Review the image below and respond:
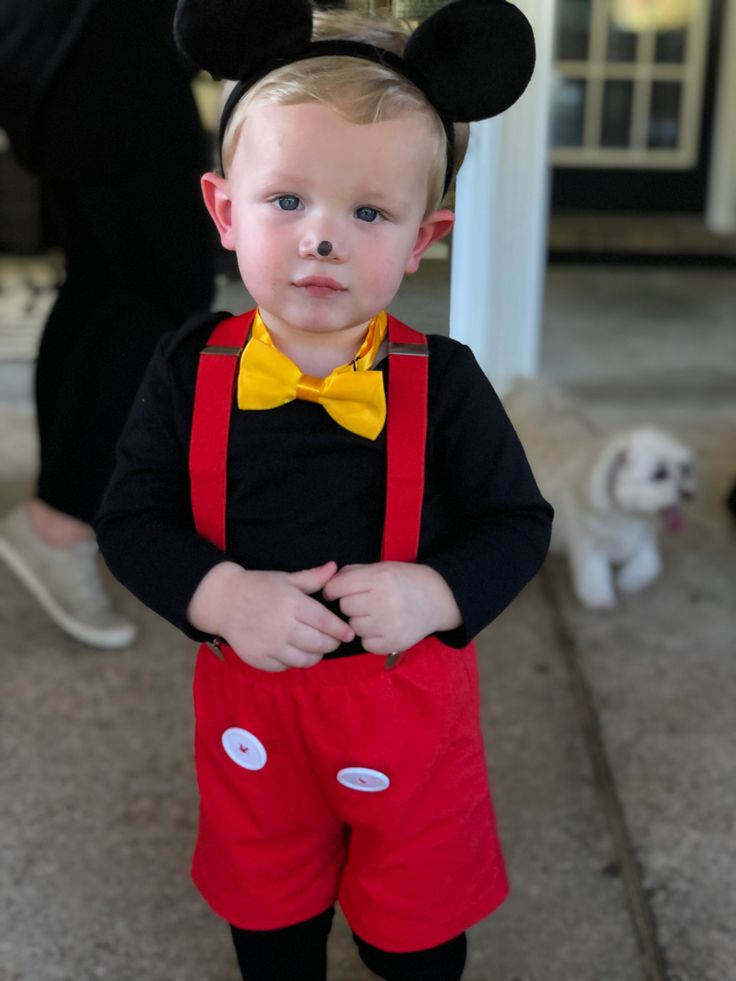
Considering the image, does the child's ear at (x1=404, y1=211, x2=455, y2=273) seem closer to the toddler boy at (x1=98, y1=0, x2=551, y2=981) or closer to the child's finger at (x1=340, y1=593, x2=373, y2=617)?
the toddler boy at (x1=98, y1=0, x2=551, y2=981)

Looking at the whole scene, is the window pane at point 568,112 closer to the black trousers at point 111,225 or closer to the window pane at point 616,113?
the window pane at point 616,113

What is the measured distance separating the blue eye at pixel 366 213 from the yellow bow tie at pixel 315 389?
0.36ft

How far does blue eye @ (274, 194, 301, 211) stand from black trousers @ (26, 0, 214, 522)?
0.80m

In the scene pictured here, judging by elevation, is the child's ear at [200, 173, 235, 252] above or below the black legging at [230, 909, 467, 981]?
above

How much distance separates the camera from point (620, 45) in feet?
17.1


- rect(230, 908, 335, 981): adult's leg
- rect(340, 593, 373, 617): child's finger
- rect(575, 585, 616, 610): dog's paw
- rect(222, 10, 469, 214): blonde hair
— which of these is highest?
rect(222, 10, 469, 214): blonde hair

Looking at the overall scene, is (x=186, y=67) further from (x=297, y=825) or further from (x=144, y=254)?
(x=297, y=825)

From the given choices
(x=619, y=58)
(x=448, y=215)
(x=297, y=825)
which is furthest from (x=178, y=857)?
(x=619, y=58)

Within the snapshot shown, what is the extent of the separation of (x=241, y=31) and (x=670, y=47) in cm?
501

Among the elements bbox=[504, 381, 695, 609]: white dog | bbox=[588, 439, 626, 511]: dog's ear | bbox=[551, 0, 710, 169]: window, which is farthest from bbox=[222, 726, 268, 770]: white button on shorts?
bbox=[551, 0, 710, 169]: window

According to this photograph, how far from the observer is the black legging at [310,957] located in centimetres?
98

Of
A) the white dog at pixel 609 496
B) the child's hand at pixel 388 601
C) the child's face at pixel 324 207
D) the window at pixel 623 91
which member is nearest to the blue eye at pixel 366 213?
the child's face at pixel 324 207

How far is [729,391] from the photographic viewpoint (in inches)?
123

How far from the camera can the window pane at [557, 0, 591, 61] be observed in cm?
513
